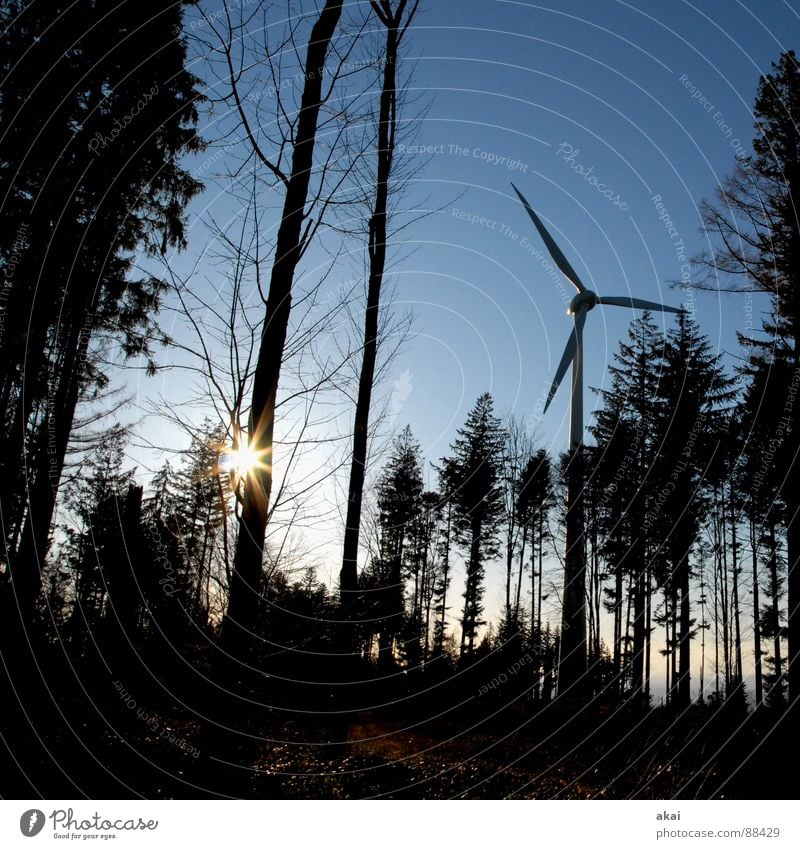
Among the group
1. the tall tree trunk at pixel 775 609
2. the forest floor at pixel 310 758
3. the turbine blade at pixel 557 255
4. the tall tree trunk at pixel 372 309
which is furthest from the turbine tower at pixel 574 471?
the tall tree trunk at pixel 372 309

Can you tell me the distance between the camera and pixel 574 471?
853 inches

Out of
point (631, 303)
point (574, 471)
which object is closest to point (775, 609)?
point (574, 471)

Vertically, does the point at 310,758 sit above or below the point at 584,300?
below

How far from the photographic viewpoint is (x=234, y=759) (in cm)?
513

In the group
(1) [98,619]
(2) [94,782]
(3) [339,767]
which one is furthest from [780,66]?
(1) [98,619]

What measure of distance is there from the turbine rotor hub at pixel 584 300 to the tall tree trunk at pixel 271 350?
17.1 metres

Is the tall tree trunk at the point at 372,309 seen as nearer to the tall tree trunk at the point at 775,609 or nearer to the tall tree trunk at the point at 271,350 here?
the tall tree trunk at the point at 271,350

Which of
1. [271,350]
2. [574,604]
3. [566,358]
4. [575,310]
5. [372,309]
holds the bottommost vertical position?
[574,604]

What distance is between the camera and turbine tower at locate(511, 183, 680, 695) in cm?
1880
